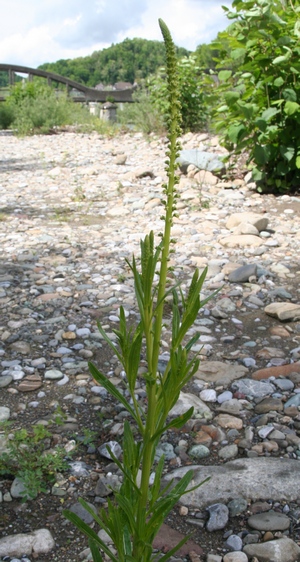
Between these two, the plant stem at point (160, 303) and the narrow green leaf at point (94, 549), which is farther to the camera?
the narrow green leaf at point (94, 549)

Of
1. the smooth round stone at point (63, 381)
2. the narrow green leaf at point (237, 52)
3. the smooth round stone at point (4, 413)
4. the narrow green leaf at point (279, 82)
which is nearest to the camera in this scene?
the smooth round stone at point (4, 413)

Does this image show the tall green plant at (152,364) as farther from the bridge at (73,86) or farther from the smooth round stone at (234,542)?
the bridge at (73,86)

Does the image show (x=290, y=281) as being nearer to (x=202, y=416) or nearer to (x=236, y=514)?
(x=202, y=416)

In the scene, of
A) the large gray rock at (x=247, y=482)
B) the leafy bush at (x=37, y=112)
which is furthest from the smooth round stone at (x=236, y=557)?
the leafy bush at (x=37, y=112)

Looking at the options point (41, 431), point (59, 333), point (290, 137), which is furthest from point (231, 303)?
point (290, 137)

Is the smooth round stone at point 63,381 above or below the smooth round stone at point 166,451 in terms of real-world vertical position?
above

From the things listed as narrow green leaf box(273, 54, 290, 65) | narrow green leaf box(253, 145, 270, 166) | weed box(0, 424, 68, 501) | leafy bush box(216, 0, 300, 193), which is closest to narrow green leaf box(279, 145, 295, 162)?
leafy bush box(216, 0, 300, 193)

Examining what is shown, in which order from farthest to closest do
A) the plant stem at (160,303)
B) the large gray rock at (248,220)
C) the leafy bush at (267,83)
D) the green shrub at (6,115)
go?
1. the green shrub at (6,115)
2. the leafy bush at (267,83)
3. the large gray rock at (248,220)
4. the plant stem at (160,303)

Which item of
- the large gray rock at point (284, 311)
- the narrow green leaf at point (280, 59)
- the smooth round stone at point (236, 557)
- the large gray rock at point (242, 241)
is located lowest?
the smooth round stone at point (236, 557)

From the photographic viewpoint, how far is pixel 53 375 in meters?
3.11

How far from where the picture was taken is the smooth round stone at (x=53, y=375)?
10.2 ft

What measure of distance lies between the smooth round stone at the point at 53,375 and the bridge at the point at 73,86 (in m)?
20.9

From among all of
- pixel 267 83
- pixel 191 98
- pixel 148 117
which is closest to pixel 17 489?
pixel 267 83

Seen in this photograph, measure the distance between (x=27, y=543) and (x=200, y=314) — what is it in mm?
2294
